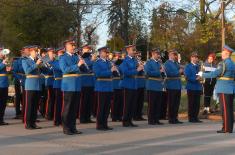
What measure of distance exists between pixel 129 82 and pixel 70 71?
211 centimetres

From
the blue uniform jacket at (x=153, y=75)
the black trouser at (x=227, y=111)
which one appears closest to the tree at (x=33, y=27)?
the blue uniform jacket at (x=153, y=75)

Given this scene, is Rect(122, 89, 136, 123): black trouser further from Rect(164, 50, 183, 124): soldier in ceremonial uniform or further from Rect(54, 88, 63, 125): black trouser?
Rect(54, 88, 63, 125): black trouser

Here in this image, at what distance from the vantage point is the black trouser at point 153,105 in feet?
44.0

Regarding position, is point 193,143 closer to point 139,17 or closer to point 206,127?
point 206,127

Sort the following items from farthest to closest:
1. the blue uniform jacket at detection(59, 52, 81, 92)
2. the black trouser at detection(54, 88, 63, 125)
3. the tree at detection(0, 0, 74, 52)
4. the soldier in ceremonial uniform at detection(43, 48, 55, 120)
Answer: the tree at detection(0, 0, 74, 52) → the soldier in ceremonial uniform at detection(43, 48, 55, 120) → the black trouser at detection(54, 88, 63, 125) → the blue uniform jacket at detection(59, 52, 81, 92)

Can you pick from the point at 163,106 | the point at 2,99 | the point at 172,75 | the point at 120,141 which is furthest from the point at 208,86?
the point at 120,141

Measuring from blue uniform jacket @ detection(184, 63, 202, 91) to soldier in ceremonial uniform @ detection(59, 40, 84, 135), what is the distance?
3591 mm

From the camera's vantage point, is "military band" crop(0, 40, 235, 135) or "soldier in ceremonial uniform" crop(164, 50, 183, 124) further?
"soldier in ceremonial uniform" crop(164, 50, 183, 124)

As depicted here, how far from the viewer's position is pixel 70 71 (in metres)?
11.2

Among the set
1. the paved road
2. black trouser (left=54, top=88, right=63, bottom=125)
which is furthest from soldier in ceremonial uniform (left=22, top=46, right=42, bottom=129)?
black trouser (left=54, top=88, right=63, bottom=125)

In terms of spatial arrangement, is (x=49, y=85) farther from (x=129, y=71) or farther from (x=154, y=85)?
(x=154, y=85)

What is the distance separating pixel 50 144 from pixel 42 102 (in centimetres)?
523

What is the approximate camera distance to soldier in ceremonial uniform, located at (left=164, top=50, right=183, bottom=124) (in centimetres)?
1369

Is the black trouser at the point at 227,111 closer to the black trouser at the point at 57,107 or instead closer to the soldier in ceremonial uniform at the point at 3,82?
the black trouser at the point at 57,107
